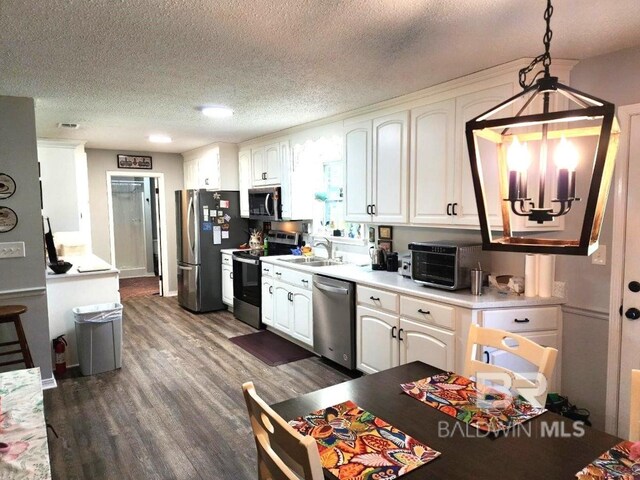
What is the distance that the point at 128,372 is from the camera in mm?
3734

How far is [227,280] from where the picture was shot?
5668 mm

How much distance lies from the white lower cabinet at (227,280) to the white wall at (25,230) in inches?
94.3

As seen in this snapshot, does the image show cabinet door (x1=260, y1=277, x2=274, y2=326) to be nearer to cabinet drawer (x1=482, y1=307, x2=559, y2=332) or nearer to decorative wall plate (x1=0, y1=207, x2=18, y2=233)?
decorative wall plate (x1=0, y1=207, x2=18, y2=233)

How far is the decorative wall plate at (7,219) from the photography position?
321 centimetres

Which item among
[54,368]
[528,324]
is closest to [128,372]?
[54,368]

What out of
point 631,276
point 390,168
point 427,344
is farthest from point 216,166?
point 631,276

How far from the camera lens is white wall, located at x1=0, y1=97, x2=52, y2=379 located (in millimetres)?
3203

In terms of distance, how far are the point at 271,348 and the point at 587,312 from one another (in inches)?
111

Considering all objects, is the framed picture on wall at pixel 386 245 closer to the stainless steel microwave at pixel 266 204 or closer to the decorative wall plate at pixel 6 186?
the stainless steel microwave at pixel 266 204

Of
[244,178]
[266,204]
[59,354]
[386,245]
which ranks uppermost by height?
[244,178]

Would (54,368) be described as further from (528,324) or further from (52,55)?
(528,324)

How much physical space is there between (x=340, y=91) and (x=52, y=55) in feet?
6.15

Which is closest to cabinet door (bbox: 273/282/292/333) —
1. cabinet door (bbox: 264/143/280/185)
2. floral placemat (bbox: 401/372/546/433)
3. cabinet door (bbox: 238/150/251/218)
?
cabinet door (bbox: 264/143/280/185)

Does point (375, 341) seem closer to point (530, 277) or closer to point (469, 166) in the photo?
point (530, 277)
